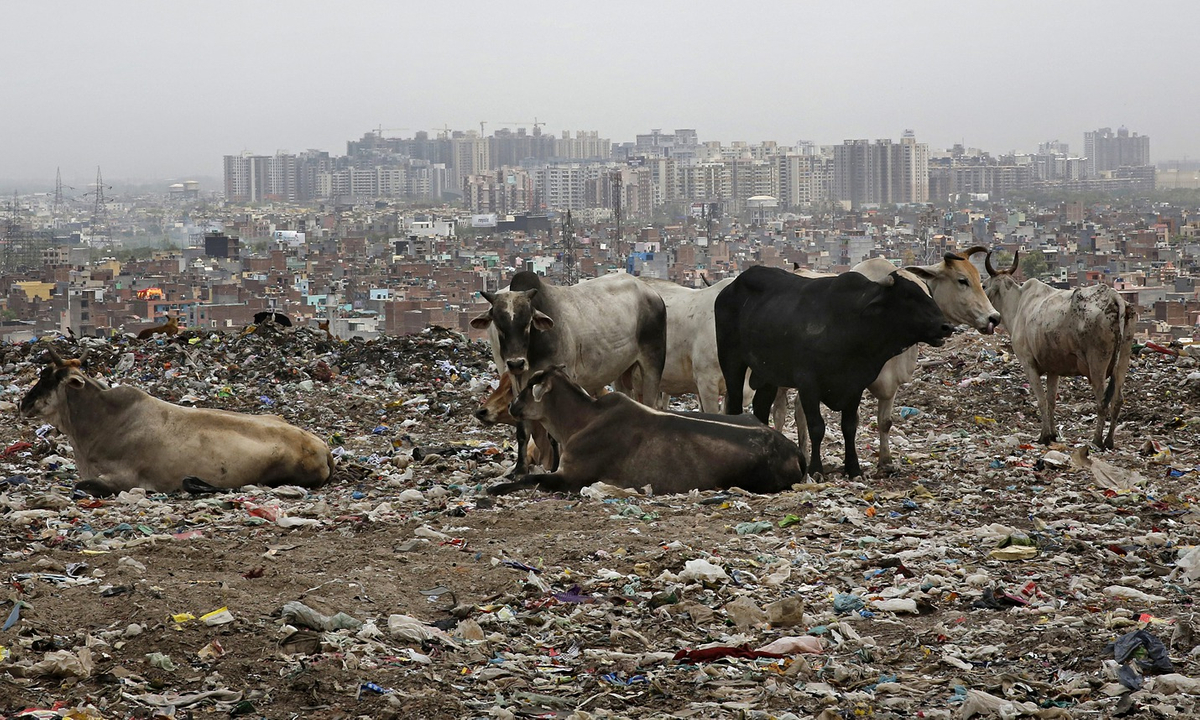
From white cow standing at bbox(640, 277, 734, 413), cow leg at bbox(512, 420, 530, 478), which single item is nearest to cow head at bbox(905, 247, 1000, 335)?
white cow standing at bbox(640, 277, 734, 413)

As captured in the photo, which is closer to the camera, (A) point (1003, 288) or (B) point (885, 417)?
(B) point (885, 417)

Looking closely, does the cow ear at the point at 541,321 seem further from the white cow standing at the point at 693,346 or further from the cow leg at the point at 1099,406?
the cow leg at the point at 1099,406

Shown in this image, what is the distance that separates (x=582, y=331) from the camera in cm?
973

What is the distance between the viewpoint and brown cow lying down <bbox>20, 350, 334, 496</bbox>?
8.43 metres

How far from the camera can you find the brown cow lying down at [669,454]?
25.3 feet

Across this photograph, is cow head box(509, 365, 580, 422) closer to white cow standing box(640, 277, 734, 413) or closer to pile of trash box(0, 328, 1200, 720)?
pile of trash box(0, 328, 1200, 720)

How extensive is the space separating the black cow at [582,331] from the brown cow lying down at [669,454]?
1.06m

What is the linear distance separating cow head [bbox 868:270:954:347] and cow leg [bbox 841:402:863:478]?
1.99 ft

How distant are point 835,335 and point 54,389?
531 centimetres

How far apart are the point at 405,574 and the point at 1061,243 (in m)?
40.0

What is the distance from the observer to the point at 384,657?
4.57m

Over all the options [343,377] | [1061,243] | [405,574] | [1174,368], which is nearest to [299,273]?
[1061,243]

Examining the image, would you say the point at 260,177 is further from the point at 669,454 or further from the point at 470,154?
the point at 669,454

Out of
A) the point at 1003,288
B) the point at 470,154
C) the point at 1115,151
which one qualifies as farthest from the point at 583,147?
the point at 1003,288
